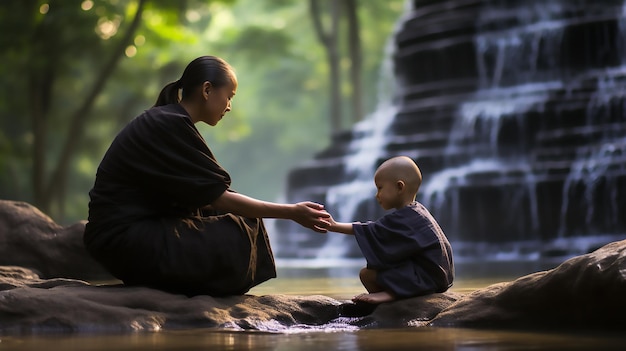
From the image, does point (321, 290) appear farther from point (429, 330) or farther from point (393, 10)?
point (393, 10)

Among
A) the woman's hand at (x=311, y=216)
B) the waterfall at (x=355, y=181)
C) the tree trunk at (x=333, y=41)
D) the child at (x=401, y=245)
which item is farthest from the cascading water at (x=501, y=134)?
the tree trunk at (x=333, y=41)

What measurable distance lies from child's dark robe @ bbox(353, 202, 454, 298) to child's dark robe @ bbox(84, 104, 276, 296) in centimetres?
53

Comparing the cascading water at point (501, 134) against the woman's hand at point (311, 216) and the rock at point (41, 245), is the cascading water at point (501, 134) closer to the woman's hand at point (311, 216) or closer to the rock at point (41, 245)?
the rock at point (41, 245)

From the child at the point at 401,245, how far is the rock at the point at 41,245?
3.20 m

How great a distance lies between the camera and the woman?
4.42m

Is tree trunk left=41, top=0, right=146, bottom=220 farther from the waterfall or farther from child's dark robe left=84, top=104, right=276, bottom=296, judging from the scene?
child's dark robe left=84, top=104, right=276, bottom=296

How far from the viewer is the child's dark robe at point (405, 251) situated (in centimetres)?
448

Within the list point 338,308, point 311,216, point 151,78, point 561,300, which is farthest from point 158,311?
point 151,78

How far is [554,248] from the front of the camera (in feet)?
39.5

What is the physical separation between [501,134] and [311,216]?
10.4m

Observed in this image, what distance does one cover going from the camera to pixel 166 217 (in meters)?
4.54

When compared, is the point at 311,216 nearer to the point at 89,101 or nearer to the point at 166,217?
the point at 166,217

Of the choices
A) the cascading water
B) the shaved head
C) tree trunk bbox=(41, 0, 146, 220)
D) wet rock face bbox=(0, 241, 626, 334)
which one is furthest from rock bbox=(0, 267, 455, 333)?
tree trunk bbox=(41, 0, 146, 220)

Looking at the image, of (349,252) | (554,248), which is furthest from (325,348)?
(349,252)
